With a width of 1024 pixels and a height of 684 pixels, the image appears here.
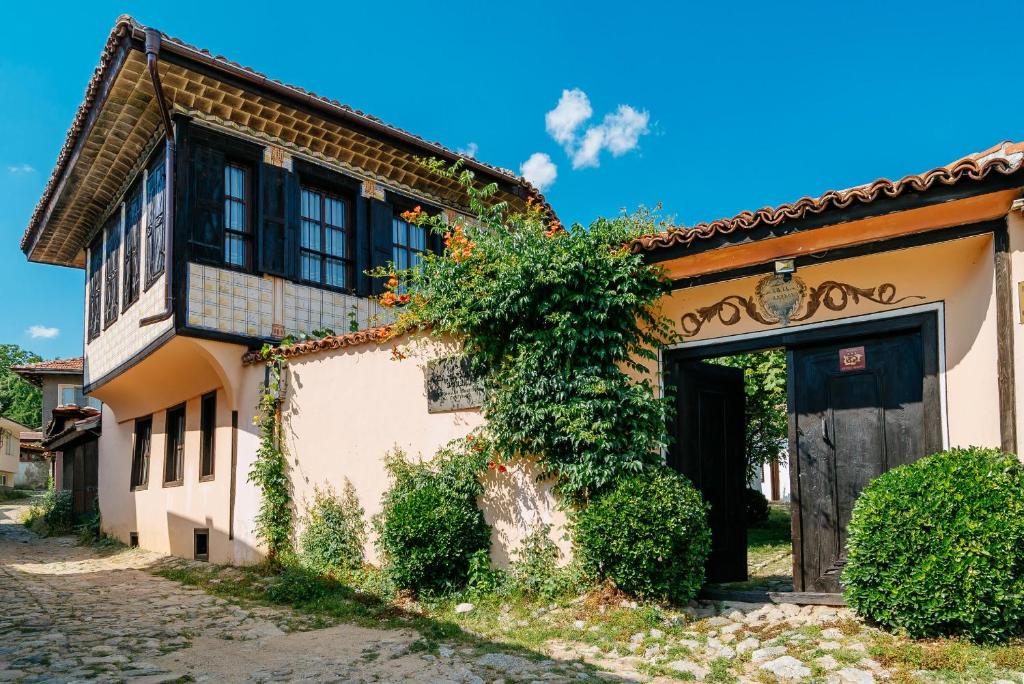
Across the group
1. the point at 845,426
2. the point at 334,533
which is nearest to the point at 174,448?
the point at 334,533

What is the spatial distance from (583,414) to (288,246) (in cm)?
586

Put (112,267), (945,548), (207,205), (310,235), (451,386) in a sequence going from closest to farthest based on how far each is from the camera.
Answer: (945,548)
(451,386)
(207,205)
(310,235)
(112,267)

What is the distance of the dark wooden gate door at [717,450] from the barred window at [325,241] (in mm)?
5968

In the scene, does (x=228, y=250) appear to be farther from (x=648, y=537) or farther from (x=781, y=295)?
(x=781, y=295)

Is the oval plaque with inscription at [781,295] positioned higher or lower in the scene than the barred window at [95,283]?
lower

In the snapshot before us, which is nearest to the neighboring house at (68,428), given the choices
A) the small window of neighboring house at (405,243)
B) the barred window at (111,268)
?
the barred window at (111,268)

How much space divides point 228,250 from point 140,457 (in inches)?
232

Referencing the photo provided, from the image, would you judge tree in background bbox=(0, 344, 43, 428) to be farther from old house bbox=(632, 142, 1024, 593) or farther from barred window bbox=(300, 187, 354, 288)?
old house bbox=(632, 142, 1024, 593)

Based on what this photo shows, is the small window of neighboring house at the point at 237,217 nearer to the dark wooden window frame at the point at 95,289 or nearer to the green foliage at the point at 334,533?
the green foliage at the point at 334,533

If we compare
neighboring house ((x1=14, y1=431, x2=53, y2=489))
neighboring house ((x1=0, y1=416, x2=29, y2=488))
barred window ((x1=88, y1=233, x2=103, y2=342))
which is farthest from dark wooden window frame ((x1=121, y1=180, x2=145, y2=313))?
neighboring house ((x1=14, y1=431, x2=53, y2=489))

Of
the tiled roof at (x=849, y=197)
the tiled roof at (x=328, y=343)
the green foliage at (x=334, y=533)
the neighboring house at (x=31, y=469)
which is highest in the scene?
the tiled roof at (x=849, y=197)

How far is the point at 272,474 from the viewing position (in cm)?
989

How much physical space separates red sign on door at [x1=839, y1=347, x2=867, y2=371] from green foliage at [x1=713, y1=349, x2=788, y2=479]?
490 centimetres

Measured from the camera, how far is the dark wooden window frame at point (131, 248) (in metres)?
11.5
